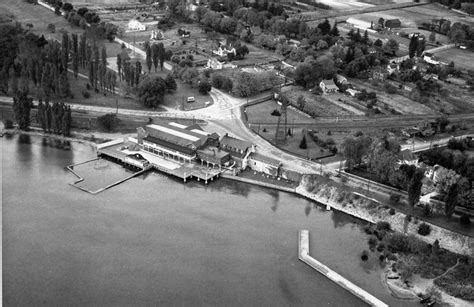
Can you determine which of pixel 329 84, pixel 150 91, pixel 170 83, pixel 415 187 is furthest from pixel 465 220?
pixel 170 83

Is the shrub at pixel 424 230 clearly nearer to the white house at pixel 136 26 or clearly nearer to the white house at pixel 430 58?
the white house at pixel 430 58

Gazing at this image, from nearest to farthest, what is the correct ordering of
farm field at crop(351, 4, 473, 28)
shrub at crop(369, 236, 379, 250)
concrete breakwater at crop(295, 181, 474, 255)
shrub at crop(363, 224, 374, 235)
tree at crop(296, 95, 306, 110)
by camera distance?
concrete breakwater at crop(295, 181, 474, 255)
shrub at crop(369, 236, 379, 250)
shrub at crop(363, 224, 374, 235)
tree at crop(296, 95, 306, 110)
farm field at crop(351, 4, 473, 28)

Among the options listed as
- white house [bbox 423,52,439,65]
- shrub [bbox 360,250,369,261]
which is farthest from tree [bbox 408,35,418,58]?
shrub [bbox 360,250,369,261]

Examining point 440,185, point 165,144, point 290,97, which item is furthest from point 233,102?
point 440,185

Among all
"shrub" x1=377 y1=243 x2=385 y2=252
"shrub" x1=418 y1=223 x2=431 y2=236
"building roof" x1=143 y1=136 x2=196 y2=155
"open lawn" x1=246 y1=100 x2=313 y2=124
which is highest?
"open lawn" x1=246 y1=100 x2=313 y2=124

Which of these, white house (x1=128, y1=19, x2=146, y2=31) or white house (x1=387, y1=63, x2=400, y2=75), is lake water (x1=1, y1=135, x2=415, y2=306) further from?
white house (x1=128, y1=19, x2=146, y2=31)

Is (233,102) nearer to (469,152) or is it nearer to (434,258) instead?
(469,152)
